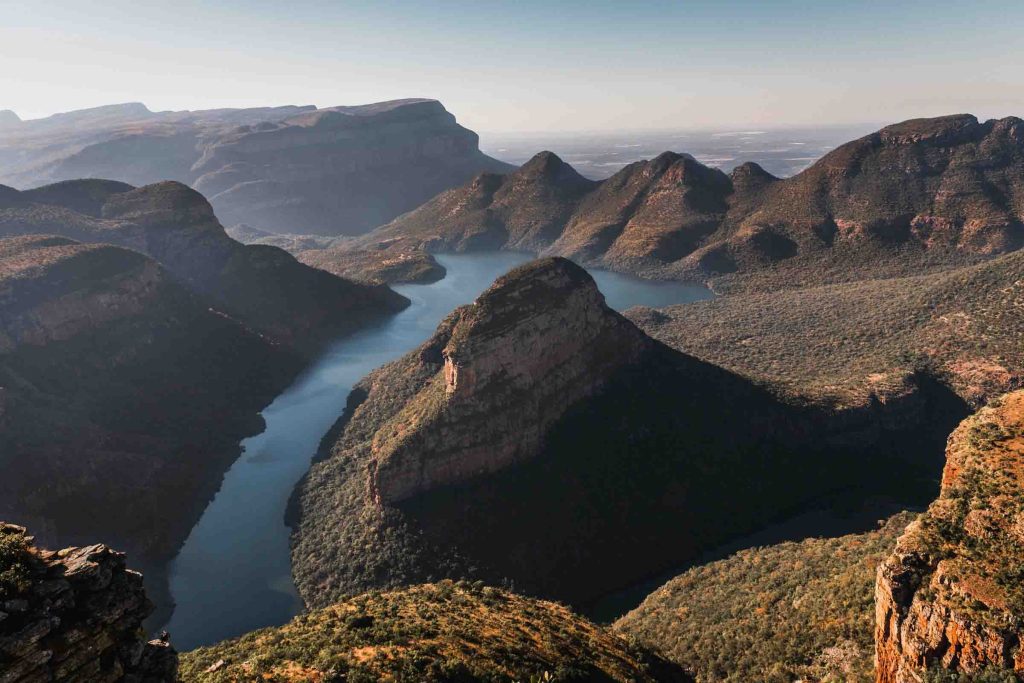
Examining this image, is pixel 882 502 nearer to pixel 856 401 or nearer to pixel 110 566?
pixel 856 401

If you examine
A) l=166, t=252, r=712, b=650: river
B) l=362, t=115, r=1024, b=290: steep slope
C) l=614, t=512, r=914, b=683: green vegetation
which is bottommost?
l=166, t=252, r=712, b=650: river

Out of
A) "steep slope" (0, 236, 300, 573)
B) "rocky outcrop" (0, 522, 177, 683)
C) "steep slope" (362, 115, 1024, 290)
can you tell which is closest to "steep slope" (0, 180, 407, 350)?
"steep slope" (0, 236, 300, 573)

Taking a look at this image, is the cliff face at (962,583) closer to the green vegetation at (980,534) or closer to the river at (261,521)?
the green vegetation at (980,534)

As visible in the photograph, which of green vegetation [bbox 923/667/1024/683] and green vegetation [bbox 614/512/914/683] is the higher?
green vegetation [bbox 923/667/1024/683]

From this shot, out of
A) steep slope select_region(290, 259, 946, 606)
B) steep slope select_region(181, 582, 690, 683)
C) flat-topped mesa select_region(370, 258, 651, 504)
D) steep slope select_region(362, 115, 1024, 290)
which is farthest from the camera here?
steep slope select_region(362, 115, 1024, 290)

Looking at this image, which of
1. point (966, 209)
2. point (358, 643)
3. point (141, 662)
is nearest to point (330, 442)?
point (358, 643)

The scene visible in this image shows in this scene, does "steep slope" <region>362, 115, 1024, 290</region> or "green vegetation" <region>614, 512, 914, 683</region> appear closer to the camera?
"green vegetation" <region>614, 512, 914, 683</region>

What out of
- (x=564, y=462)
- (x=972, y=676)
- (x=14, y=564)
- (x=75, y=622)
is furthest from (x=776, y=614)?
(x=14, y=564)

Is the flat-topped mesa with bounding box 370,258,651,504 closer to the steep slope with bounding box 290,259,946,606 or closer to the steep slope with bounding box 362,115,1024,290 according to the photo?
the steep slope with bounding box 290,259,946,606
